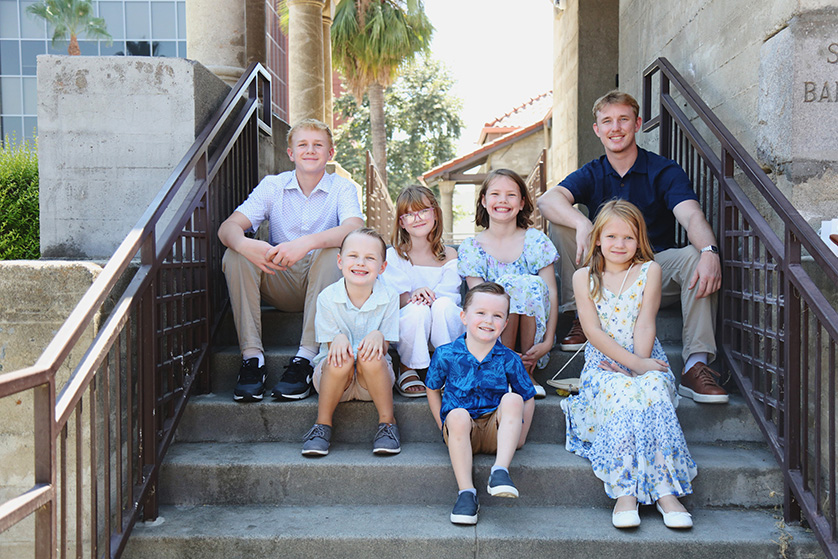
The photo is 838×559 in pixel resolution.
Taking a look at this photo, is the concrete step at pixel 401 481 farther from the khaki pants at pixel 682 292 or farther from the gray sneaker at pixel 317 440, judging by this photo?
the khaki pants at pixel 682 292

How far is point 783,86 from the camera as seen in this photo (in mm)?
3281

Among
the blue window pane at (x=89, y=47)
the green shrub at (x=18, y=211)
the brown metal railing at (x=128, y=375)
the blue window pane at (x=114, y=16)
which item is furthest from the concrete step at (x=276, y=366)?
the blue window pane at (x=89, y=47)

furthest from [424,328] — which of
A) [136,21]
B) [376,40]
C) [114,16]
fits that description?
[114,16]

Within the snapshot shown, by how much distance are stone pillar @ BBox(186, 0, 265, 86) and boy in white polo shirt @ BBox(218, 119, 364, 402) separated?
1722 millimetres

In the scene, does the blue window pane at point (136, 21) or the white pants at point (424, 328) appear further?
the blue window pane at point (136, 21)

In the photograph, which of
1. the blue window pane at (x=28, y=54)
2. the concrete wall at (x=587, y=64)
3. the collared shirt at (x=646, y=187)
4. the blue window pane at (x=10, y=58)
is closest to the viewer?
the collared shirt at (x=646, y=187)

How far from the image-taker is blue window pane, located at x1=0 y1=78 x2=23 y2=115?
94.6 ft

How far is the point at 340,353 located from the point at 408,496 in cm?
64

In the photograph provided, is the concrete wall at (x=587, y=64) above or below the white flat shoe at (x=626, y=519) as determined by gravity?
above

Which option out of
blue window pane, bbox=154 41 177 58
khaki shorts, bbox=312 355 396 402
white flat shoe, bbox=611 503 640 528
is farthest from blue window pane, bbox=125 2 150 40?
white flat shoe, bbox=611 503 640 528

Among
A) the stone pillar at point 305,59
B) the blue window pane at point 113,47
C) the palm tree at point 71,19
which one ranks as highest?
the palm tree at point 71,19

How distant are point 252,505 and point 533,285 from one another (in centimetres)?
158

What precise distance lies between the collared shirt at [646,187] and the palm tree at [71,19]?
29576mm

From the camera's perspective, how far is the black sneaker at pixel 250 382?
10.8 ft
